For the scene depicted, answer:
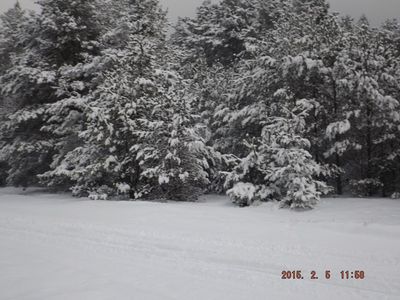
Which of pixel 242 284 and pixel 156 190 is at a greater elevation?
pixel 156 190

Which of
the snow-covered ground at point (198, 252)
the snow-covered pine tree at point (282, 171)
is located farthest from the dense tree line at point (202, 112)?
the snow-covered ground at point (198, 252)

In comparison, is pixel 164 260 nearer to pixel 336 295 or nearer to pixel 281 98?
pixel 336 295

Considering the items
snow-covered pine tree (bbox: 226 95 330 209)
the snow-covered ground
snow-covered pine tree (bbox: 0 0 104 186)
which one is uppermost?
snow-covered pine tree (bbox: 0 0 104 186)

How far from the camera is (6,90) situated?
19406 mm

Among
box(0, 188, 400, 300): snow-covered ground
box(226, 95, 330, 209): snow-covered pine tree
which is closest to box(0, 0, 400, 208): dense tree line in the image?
box(226, 95, 330, 209): snow-covered pine tree

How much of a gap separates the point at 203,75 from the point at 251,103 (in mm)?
3949

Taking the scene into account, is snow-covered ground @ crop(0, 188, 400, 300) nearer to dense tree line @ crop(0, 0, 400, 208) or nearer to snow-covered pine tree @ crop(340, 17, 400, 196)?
dense tree line @ crop(0, 0, 400, 208)

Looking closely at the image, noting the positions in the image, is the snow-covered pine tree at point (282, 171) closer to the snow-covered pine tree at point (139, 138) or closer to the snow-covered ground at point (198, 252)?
the snow-covered ground at point (198, 252)

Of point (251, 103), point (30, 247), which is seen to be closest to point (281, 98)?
point (251, 103)

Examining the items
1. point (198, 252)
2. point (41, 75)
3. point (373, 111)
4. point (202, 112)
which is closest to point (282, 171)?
point (198, 252)

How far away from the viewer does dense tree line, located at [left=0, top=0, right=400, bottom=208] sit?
14.4 metres

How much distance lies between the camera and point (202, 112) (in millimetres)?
19516

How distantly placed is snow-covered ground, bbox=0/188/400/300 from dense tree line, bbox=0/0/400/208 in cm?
253

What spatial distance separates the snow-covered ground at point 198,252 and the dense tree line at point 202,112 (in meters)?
2.53
